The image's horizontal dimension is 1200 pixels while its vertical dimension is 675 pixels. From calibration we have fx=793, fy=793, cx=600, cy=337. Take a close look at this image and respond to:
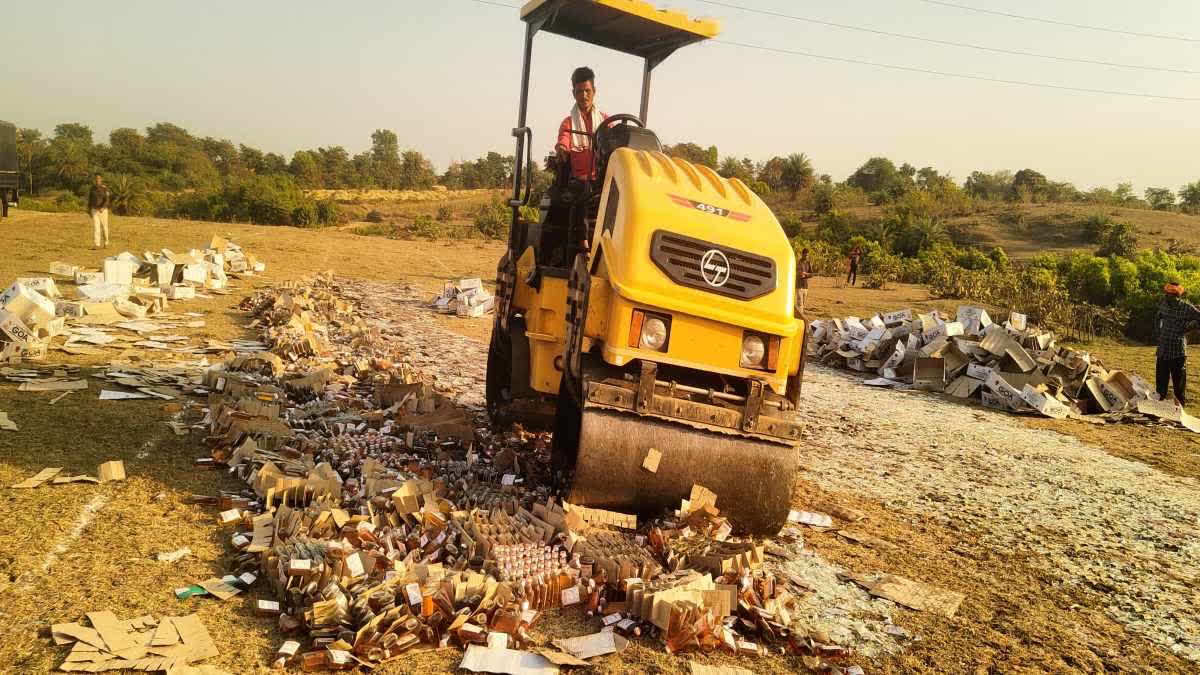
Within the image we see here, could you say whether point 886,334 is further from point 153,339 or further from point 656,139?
point 153,339

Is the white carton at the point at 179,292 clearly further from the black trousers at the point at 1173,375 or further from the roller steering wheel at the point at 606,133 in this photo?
the black trousers at the point at 1173,375

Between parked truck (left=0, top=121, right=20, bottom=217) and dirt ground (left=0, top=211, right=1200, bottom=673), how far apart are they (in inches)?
793

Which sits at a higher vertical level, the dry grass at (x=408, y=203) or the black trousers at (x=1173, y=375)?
the dry grass at (x=408, y=203)

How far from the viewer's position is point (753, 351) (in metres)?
4.41

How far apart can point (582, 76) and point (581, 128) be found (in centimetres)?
42

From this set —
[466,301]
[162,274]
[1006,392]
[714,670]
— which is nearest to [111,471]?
[714,670]

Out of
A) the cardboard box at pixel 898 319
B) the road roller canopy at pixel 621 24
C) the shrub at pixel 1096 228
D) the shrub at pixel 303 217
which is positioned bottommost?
the cardboard box at pixel 898 319

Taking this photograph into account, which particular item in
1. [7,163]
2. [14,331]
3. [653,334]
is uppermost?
[7,163]

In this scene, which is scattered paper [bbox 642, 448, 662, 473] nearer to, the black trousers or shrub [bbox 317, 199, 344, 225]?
the black trousers

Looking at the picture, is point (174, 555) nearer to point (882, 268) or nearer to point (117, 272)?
point (117, 272)

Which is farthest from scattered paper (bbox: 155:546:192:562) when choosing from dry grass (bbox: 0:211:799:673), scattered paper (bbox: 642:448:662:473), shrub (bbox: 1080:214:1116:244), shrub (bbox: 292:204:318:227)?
shrub (bbox: 1080:214:1116:244)

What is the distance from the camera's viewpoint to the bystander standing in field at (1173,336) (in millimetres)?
11008

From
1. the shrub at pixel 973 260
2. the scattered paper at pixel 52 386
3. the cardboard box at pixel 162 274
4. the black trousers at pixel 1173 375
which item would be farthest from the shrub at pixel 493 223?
the scattered paper at pixel 52 386

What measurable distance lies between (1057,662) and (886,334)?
9.65 metres
